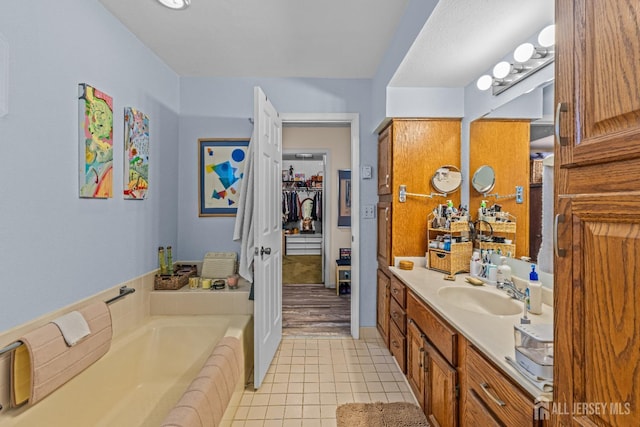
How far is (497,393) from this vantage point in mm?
1069

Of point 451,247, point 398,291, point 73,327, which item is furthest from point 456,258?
point 73,327

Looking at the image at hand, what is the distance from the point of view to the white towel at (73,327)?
4.87 ft

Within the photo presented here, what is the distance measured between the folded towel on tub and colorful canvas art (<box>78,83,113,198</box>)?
69cm

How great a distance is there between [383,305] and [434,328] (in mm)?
1161

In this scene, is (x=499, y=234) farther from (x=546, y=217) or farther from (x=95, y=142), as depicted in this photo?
(x=95, y=142)

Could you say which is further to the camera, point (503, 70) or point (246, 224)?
point (246, 224)

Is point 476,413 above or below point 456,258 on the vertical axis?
below

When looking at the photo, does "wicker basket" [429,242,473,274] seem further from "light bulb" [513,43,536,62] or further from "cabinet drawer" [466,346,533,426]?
"light bulb" [513,43,536,62]

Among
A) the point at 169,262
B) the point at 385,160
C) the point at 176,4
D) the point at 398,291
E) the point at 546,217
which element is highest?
the point at 176,4

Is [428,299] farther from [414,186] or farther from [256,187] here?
[256,187]

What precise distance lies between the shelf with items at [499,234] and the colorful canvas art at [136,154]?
2397 mm

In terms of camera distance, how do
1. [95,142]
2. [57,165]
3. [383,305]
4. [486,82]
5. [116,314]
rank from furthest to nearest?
[383,305] → [116,314] → [486,82] → [95,142] → [57,165]

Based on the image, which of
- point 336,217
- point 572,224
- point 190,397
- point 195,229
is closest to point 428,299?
point 572,224

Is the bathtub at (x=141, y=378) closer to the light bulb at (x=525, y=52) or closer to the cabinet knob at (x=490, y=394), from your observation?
the cabinet knob at (x=490, y=394)
